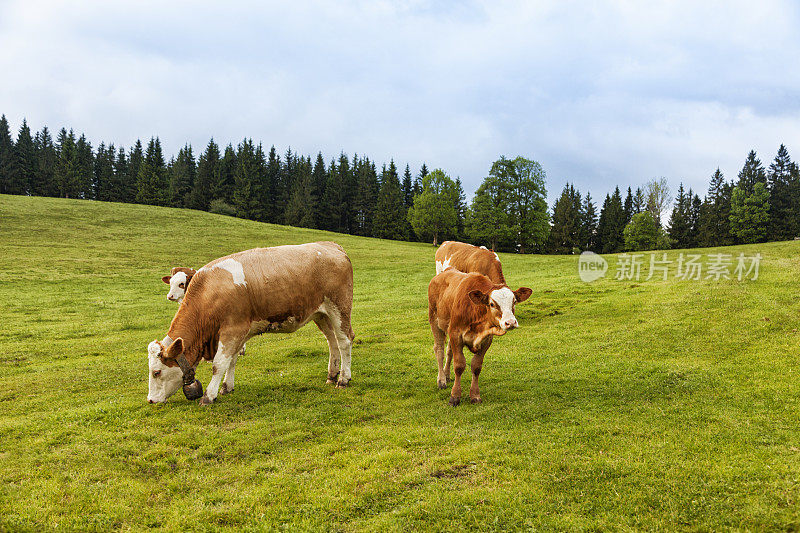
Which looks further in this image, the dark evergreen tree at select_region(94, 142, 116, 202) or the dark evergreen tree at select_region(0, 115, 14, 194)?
the dark evergreen tree at select_region(94, 142, 116, 202)

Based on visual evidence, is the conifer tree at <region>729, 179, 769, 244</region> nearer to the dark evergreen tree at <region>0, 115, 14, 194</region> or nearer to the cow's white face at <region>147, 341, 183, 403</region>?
the cow's white face at <region>147, 341, 183, 403</region>

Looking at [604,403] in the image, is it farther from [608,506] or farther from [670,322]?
[670,322]

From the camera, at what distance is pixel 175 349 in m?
8.34

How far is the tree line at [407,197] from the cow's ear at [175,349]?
189ft

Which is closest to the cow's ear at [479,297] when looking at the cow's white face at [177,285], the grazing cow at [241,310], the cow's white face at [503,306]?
the cow's white face at [503,306]

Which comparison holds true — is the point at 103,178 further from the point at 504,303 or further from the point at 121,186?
the point at 504,303

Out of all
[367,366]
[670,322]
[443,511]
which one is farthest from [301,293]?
[670,322]

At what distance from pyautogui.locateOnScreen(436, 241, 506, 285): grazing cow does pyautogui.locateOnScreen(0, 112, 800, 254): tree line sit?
47437mm

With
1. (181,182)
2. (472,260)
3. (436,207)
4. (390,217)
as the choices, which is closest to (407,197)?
(390,217)

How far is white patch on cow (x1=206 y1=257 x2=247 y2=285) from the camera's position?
29.7ft

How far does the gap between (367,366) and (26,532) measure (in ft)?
25.8

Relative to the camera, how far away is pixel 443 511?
16.9 feet

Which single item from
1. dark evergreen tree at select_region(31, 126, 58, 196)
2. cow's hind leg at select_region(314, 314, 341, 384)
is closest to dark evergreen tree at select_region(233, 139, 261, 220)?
dark evergreen tree at select_region(31, 126, 58, 196)

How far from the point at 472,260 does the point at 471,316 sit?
621 cm
